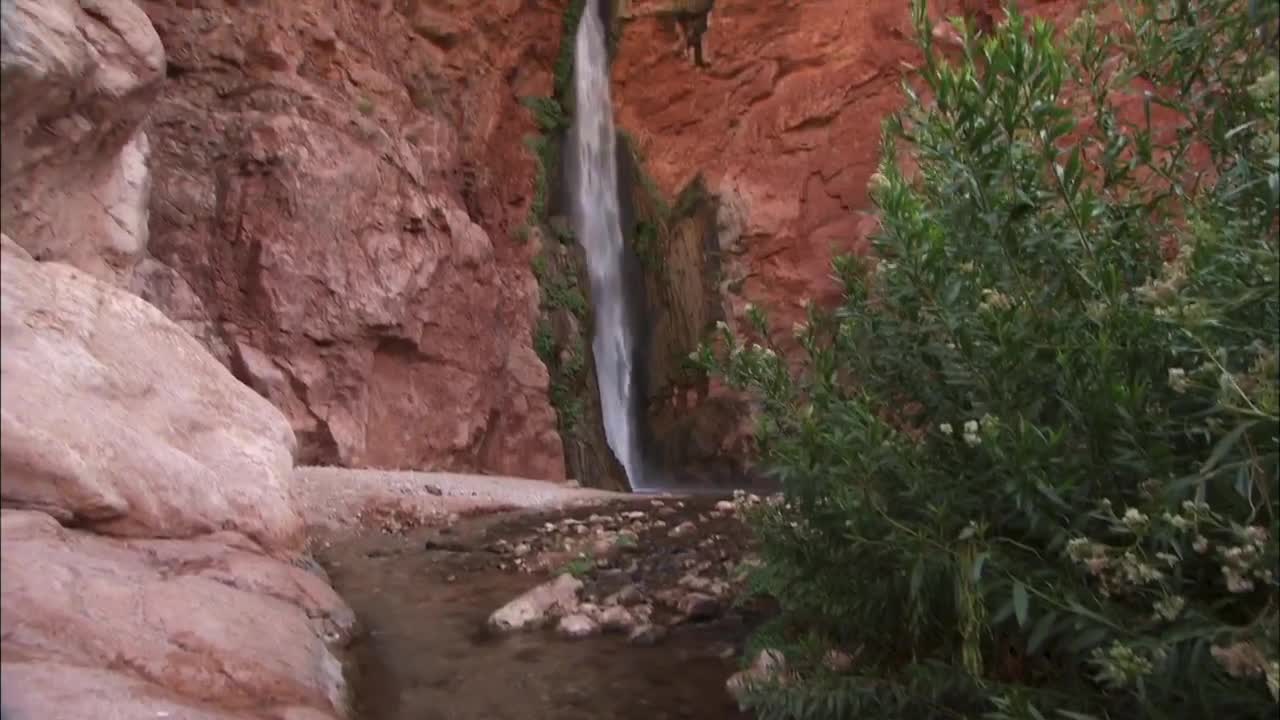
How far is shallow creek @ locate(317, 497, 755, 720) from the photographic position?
4.87 metres

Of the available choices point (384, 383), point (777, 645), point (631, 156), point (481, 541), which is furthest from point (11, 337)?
point (631, 156)

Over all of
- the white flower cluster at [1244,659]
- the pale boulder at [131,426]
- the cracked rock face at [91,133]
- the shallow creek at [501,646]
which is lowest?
the shallow creek at [501,646]

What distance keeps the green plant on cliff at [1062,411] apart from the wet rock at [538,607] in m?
2.53

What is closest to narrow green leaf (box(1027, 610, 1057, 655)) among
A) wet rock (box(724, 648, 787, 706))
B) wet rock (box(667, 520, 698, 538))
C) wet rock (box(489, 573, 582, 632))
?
wet rock (box(724, 648, 787, 706))

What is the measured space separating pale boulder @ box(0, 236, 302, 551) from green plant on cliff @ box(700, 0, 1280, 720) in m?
2.18

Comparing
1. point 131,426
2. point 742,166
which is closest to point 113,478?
point 131,426

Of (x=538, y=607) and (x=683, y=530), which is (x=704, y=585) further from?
(x=683, y=530)

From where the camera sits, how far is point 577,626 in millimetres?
5973

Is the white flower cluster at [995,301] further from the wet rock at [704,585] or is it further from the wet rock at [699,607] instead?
the wet rock at [704,585]

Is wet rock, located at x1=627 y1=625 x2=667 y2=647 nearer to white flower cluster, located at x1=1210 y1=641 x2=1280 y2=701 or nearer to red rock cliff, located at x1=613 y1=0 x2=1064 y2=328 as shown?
white flower cluster, located at x1=1210 y1=641 x2=1280 y2=701

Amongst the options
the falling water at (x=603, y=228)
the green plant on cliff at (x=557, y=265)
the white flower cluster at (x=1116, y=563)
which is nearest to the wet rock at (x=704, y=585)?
the white flower cluster at (x=1116, y=563)

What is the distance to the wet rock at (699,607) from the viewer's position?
618 cm

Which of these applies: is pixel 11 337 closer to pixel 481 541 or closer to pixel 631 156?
pixel 481 541

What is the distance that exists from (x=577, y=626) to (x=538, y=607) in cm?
39
